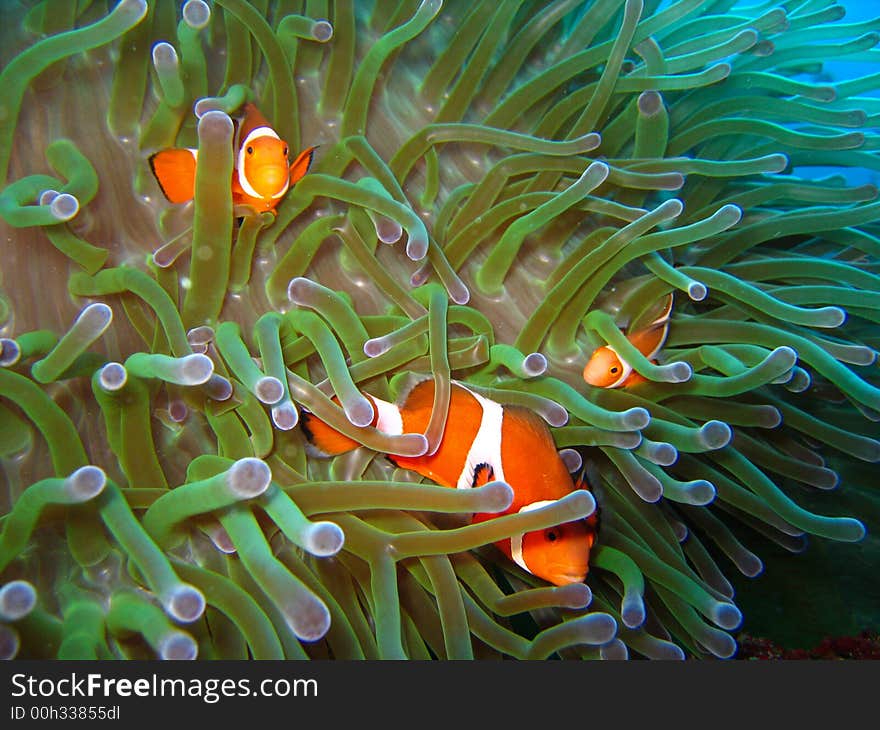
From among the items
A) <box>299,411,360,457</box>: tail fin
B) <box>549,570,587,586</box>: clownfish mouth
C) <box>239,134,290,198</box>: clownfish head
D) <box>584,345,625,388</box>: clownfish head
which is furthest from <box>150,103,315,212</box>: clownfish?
<box>549,570,587,586</box>: clownfish mouth

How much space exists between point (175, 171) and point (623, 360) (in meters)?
0.95

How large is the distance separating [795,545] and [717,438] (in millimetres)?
793

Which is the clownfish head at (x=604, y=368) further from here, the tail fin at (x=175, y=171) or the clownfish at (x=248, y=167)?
the tail fin at (x=175, y=171)

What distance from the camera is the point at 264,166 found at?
3.92ft

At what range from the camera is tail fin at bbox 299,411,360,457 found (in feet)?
3.98

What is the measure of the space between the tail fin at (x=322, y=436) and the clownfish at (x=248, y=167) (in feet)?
1.35

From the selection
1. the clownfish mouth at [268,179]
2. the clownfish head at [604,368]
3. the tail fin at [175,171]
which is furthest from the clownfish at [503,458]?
the tail fin at [175,171]

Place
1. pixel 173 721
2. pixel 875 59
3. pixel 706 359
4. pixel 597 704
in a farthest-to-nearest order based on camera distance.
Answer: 1. pixel 875 59
2. pixel 706 359
3. pixel 597 704
4. pixel 173 721

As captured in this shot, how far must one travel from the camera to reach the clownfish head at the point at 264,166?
1.20m

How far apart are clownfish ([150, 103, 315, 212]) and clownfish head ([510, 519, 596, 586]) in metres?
0.80

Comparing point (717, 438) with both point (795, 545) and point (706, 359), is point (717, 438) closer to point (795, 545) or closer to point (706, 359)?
point (706, 359)

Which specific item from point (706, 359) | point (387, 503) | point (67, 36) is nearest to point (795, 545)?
point (706, 359)

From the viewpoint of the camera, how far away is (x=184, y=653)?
2.80 feet

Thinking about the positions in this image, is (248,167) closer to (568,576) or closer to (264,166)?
(264,166)
